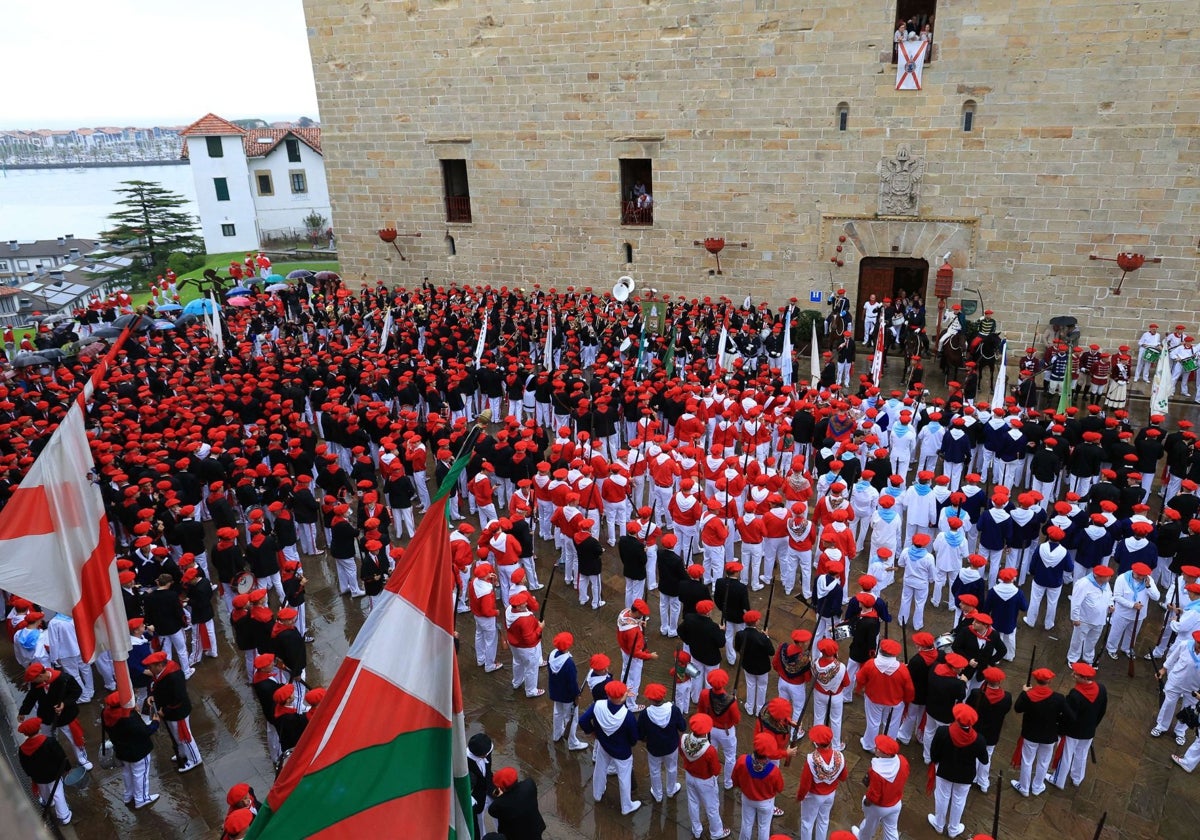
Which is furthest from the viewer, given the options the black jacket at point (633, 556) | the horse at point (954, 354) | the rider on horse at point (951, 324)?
the rider on horse at point (951, 324)

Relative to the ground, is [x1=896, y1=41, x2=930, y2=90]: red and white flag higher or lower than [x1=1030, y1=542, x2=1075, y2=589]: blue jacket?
higher

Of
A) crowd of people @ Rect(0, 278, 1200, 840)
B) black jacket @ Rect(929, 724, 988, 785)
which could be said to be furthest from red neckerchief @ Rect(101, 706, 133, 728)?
black jacket @ Rect(929, 724, 988, 785)

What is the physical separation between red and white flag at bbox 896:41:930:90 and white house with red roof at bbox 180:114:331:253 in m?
41.4

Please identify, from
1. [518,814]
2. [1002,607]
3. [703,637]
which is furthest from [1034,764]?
[518,814]

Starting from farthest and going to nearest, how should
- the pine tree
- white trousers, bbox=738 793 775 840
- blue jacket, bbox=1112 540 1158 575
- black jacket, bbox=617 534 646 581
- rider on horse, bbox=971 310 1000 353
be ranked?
the pine tree
rider on horse, bbox=971 310 1000 353
black jacket, bbox=617 534 646 581
blue jacket, bbox=1112 540 1158 575
white trousers, bbox=738 793 775 840

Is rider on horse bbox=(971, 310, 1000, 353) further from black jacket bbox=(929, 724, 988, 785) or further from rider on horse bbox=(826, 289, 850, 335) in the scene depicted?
black jacket bbox=(929, 724, 988, 785)

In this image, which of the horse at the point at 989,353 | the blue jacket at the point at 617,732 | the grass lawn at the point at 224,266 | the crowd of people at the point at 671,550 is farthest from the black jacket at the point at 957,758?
the grass lawn at the point at 224,266

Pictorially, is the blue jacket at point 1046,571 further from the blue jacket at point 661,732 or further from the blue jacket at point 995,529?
the blue jacket at point 661,732

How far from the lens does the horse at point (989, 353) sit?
1772 cm

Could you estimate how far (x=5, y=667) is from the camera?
34.6ft

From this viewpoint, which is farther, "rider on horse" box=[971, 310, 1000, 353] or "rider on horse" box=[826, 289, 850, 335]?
"rider on horse" box=[826, 289, 850, 335]

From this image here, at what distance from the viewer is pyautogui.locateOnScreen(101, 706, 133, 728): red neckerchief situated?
776 centimetres

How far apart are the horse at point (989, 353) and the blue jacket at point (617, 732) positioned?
45.8 feet

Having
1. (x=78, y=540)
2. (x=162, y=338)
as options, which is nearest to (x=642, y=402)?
(x=78, y=540)
